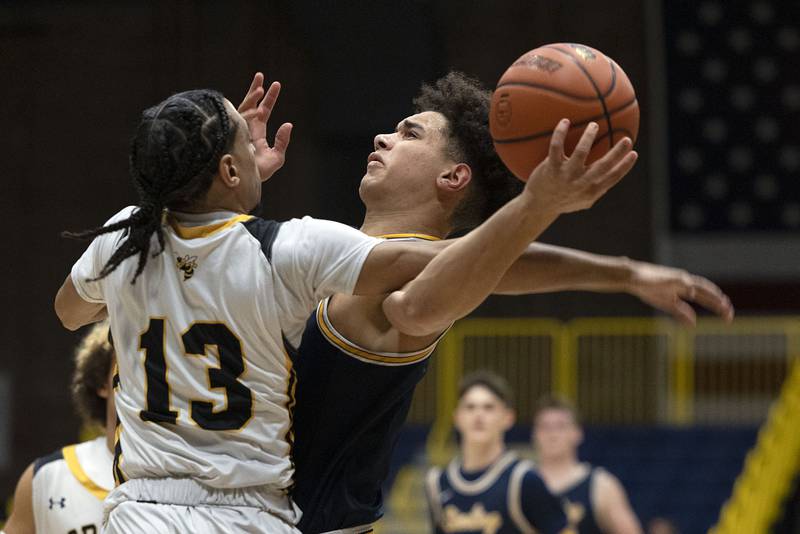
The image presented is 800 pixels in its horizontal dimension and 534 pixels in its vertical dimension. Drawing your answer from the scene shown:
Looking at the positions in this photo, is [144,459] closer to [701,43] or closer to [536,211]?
[536,211]

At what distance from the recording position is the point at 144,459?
2885 mm

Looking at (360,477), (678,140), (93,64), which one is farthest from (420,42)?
(360,477)

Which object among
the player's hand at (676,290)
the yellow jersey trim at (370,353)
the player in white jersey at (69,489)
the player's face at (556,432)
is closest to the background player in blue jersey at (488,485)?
the player's face at (556,432)

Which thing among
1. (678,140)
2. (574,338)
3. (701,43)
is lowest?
(574,338)

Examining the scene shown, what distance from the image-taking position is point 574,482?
27.3ft

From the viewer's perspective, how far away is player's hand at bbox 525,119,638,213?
2.59 metres

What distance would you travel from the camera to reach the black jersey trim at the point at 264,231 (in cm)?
284

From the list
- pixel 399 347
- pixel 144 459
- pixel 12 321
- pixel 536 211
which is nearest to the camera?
pixel 536 211

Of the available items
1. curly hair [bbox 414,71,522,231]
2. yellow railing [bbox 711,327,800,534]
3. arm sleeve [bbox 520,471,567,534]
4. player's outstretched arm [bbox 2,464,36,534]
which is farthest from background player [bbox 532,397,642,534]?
curly hair [bbox 414,71,522,231]

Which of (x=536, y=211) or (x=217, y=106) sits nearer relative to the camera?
(x=536, y=211)

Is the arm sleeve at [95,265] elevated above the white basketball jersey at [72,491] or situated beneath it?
elevated above

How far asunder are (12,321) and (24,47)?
3362mm

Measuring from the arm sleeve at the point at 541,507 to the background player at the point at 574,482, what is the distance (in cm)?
111

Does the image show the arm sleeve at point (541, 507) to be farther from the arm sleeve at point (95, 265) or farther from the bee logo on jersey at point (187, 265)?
the bee logo on jersey at point (187, 265)
